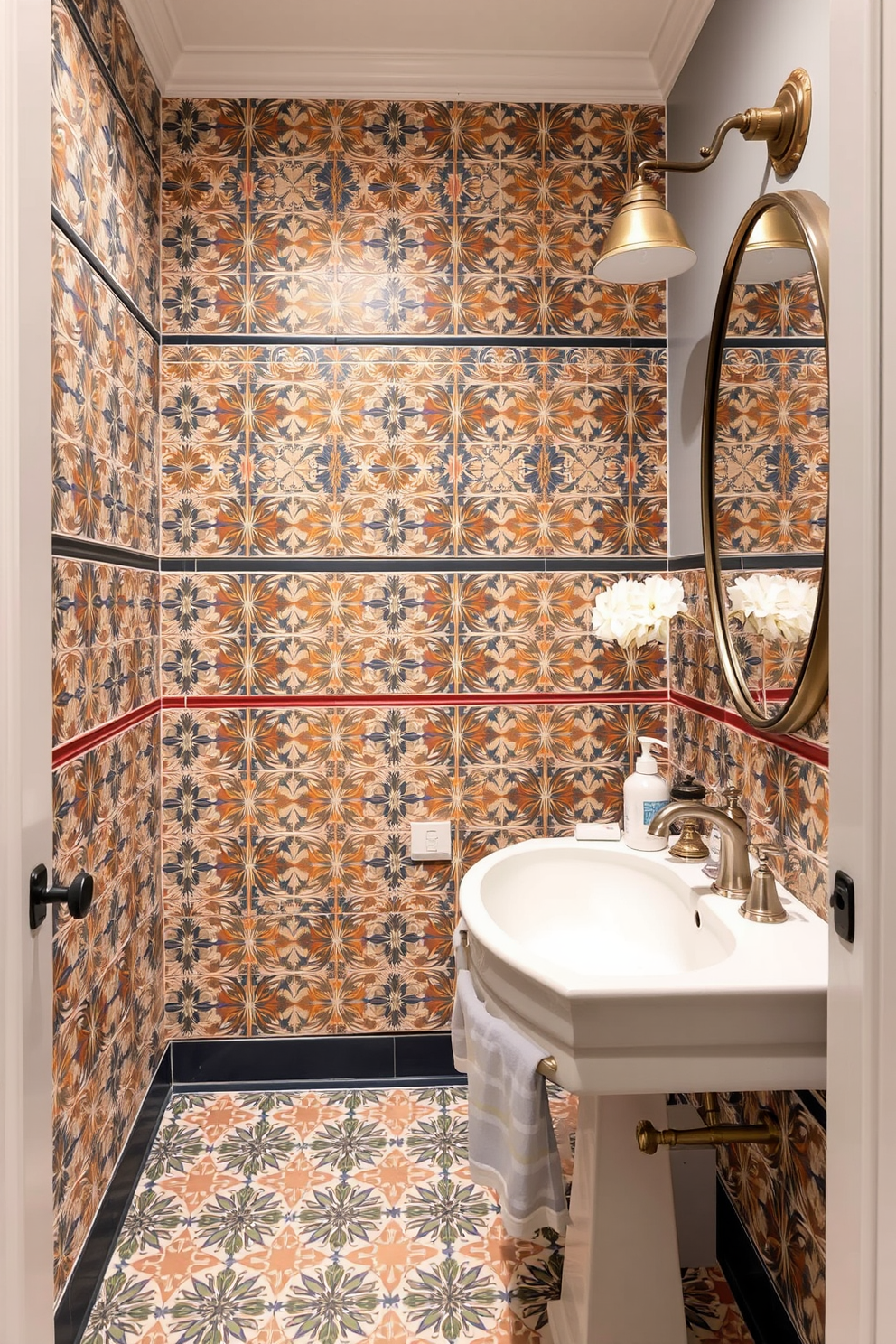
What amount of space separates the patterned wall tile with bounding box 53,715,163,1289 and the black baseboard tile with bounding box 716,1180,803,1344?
47.8 inches

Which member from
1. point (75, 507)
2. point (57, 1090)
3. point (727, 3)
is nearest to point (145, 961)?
point (57, 1090)

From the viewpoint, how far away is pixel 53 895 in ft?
3.11

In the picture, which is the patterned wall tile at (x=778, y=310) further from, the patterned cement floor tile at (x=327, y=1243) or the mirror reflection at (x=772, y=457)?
the patterned cement floor tile at (x=327, y=1243)

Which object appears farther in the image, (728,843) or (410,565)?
(410,565)

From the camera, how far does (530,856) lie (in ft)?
5.84

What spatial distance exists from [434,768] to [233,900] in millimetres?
635

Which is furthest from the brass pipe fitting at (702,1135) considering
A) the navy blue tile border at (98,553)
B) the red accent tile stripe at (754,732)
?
the navy blue tile border at (98,553)

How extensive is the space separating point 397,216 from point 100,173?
2.53 ft

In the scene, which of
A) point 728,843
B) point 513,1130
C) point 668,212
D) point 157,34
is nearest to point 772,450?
point 668,212

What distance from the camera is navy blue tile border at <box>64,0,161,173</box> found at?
1.51 metres

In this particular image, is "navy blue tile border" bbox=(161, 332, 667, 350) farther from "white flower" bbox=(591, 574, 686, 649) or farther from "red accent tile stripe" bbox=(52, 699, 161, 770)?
"red accent tile stripe" bbox=(52, 699, 161, 770)

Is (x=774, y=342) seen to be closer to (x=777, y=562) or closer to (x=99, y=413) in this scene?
(x=777, y=562)
